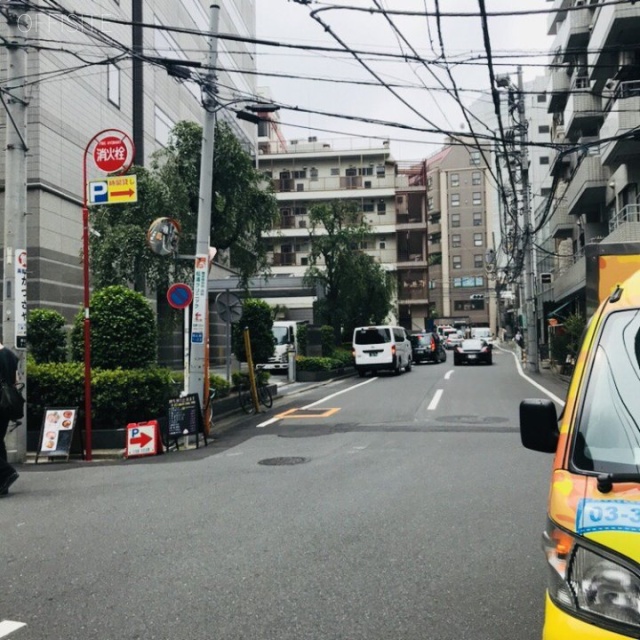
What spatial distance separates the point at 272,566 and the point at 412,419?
943 centimetres

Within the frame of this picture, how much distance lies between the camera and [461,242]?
88.9 meters

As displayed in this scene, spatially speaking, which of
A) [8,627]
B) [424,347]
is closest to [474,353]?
[424,347]

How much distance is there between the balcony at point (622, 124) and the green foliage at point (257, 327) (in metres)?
11.6

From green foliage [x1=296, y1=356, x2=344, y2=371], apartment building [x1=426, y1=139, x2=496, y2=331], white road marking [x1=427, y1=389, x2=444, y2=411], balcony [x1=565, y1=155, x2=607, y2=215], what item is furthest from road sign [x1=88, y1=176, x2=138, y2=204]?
apartment building [x1=426, y1=139, x2=496, y2=331]

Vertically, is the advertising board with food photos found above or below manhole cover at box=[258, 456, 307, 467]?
above

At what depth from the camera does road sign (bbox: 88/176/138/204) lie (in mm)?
10398

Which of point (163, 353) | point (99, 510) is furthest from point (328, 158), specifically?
point (99, 510)

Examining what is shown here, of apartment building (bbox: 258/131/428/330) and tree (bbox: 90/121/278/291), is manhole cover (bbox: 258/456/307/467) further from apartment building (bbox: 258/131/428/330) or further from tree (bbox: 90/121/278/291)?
apartment building (bbox: 258/131/428/330)

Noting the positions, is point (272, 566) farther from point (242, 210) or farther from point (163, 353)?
point (163, 353)

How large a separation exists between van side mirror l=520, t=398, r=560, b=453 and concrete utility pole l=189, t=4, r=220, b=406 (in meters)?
9.51

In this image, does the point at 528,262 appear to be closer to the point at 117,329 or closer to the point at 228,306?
the point at 228,306

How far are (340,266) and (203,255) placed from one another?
2053cm

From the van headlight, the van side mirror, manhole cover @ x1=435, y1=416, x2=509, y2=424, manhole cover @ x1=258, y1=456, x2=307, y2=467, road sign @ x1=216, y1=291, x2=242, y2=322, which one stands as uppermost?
road sign @ x1=216, y1=291, x2=242, y2=322

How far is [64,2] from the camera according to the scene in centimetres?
1931
